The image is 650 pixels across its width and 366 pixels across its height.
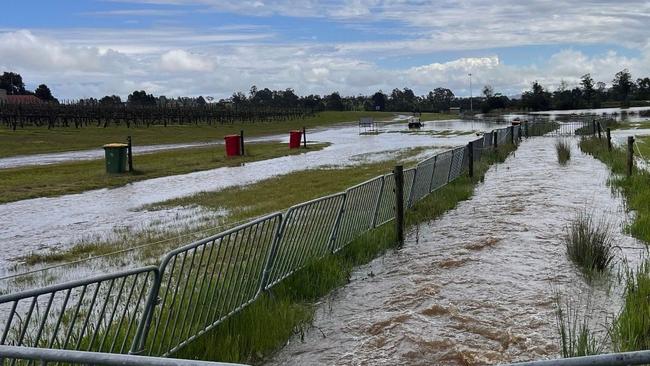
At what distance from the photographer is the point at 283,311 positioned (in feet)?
21.5

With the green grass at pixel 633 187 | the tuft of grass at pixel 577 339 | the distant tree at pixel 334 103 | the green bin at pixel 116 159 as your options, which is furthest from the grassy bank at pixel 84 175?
the distant tree at pixel 334 103

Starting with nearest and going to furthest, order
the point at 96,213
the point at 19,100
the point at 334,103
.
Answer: the point at 96,213 < the point at 19,100 < the point at 334,103

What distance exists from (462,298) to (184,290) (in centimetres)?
358

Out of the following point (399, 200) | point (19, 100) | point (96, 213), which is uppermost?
point (19, 100)

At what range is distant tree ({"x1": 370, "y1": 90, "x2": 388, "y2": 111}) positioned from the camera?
190125mm

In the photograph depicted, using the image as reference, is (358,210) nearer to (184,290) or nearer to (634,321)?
(634,321)

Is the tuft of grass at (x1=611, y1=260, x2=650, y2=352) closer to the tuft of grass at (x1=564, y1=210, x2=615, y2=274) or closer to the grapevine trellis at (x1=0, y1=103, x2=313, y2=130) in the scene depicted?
the tuft of grass at (x1=564, y1=210, x2=615, y2=274)

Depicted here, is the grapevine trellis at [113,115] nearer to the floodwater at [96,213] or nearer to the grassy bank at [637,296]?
the floodwater at [96,213]

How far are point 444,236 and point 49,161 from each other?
29029 mm

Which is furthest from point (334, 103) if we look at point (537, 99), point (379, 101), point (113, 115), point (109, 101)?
point (113, 115)

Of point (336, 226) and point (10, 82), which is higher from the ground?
point (10, 82)

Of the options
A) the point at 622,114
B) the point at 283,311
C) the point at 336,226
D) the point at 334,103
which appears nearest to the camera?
the point at 283,311

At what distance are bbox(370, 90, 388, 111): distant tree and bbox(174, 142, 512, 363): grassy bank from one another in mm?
181097

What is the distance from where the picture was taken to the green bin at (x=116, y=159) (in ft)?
82.2
